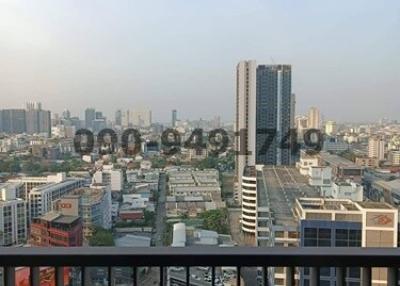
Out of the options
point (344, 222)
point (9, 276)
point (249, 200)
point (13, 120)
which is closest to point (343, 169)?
point (344, 222)

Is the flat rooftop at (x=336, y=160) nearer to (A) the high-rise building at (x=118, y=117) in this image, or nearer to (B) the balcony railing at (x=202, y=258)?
(B) the balcony railing at (x=202, y=258)

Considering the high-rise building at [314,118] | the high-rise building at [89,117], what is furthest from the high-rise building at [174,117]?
the high-rise building at [314,118]

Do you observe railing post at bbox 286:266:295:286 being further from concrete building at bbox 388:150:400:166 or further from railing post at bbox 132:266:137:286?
concrete building at bbox 388:150:400:166

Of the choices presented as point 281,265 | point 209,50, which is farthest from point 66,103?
point 281,265

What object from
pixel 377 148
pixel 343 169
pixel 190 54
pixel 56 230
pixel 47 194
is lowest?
pixel 56 230

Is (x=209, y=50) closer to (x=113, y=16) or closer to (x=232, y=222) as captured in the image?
(x=113, y=16)

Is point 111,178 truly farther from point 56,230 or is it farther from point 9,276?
point 9,276

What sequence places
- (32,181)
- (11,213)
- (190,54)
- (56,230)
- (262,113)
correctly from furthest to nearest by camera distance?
(190,54)
(262,113)
(32,181)
(11,213)
(56,230)
